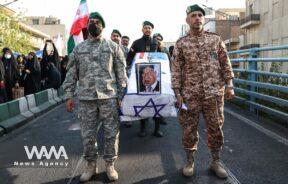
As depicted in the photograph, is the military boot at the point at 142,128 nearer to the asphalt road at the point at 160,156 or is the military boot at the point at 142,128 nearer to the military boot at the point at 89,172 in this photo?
the asphalt road at the point at 160,156

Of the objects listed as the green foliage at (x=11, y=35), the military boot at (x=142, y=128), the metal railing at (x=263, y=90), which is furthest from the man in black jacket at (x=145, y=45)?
the green foliage at (x=11, y=35)

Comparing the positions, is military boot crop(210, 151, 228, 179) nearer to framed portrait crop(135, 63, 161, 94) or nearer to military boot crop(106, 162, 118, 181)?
military boot crop(106, 162, 118, 181)

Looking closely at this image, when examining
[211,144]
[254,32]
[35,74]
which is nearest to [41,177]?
[211,144]

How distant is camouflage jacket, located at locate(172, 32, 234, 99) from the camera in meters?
4.94

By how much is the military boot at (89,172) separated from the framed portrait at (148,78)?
5.95 feet

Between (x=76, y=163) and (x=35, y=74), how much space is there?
27.2ft

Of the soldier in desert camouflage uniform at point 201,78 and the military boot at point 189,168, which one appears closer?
the soldier in desert camouflage uniform at point 201,78

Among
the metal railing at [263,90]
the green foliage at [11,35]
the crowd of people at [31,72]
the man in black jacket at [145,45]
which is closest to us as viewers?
the man in black jacket at [145,45]

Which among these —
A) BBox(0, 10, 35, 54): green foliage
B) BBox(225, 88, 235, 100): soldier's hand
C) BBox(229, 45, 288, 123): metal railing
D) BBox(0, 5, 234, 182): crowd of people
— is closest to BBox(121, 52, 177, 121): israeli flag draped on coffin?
BBox(0, 5, 234, 182): crowd of people

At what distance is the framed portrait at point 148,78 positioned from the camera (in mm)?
6656

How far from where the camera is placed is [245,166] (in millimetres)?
5484

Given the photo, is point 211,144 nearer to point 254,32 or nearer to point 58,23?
point 254,32

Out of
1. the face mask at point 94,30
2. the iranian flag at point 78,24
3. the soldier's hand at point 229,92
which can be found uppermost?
the iranian flag at point 78,24

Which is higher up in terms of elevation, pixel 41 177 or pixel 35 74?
pixel 35 74
